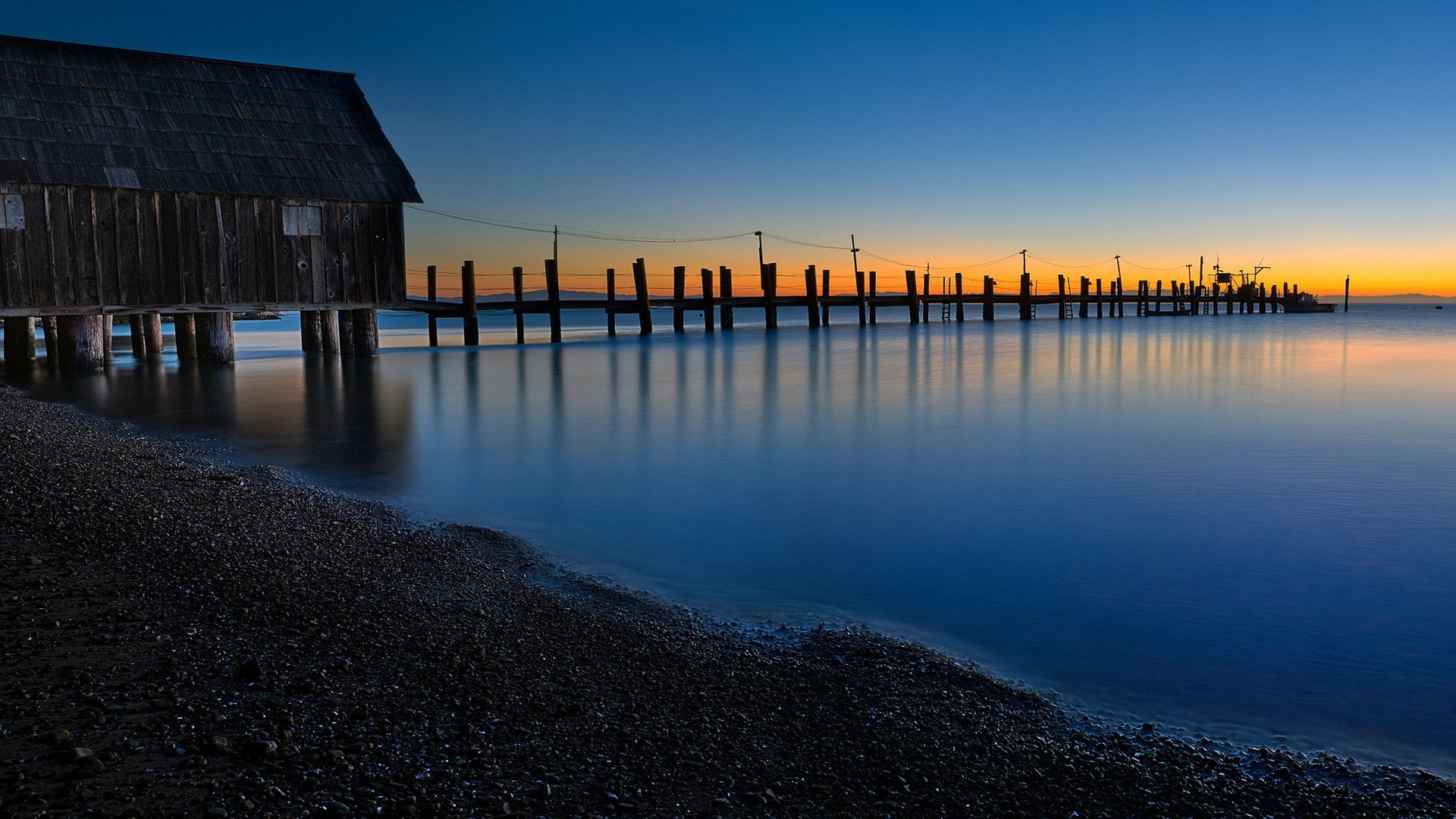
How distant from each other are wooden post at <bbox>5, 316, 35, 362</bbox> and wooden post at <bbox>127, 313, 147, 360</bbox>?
11.9 feet

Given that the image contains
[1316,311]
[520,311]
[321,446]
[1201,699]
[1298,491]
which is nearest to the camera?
[1201,699]

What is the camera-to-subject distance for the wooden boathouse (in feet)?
59.8

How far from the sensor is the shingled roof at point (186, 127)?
18.5 m

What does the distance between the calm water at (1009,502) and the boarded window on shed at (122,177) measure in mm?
3839

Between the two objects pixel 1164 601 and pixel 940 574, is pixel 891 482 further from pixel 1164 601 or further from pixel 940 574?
pixel 1164 601

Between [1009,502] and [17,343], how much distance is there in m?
22.7

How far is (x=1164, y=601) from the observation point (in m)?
5.42

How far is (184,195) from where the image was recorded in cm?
1973

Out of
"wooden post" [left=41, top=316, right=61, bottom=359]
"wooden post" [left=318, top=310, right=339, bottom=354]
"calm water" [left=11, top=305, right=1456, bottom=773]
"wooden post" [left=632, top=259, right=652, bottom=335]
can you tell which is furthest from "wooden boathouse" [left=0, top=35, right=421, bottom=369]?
"wooden post" [left=632, top=259, right=652, bottom=335]

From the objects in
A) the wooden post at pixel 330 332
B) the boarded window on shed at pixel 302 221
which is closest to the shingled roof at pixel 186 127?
the boarded window on shed at pixel 302 221

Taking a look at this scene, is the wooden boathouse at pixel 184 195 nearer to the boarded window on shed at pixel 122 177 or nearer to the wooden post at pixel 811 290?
the boarded window on shed at pixel 122 177

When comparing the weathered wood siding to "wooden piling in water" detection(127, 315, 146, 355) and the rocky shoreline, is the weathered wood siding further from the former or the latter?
the rocky shoreline

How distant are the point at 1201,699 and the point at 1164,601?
1.55 metres

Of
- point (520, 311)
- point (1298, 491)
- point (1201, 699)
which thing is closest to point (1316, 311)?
point (520, 311)
